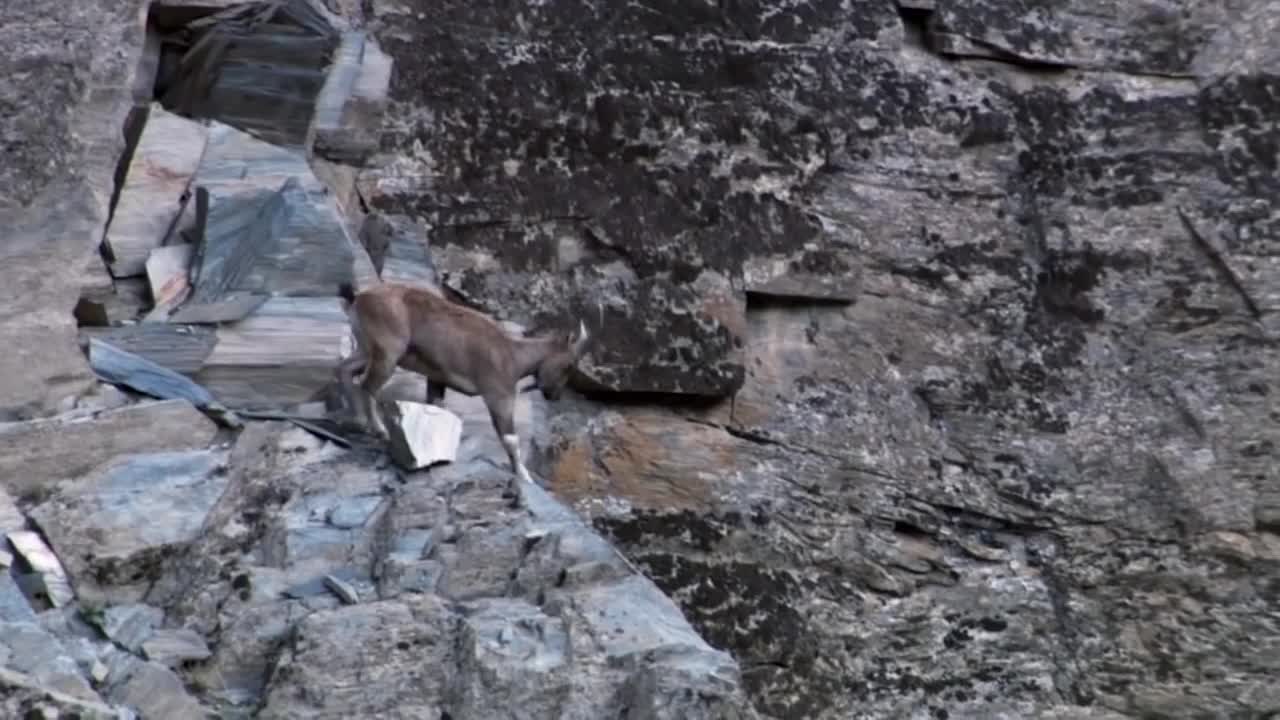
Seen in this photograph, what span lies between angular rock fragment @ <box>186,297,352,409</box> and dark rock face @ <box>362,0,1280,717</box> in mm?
1504

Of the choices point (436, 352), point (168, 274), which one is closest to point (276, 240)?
point (168, 274)

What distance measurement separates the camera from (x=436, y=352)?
9859 mm

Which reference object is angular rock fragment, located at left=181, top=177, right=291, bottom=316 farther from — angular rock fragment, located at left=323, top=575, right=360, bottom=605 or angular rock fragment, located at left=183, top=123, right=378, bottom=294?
angular rock fragment, located at left=323, top=575, right=360, bottom=605

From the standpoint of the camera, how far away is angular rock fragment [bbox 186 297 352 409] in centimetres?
957

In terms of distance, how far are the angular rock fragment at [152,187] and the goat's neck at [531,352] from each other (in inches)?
70.7

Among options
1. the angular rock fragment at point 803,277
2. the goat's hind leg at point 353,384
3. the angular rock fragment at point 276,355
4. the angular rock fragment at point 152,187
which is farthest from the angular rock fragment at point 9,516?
the angular rock fragment at point 803,277

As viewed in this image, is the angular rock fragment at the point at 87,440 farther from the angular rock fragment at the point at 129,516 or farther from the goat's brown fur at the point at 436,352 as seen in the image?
the goat's brown fur at the point at 436,352

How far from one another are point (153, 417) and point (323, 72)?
3088 mm

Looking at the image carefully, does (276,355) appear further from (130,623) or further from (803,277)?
(803,277)

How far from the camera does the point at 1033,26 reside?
12219mm

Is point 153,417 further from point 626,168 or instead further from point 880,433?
point 880,433

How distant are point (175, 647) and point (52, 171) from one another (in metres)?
2.83

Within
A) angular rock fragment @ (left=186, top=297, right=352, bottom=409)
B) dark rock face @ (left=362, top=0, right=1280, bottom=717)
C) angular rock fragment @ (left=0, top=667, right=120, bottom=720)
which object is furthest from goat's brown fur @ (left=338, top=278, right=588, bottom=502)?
angular rock fragment @ (left=0, top=667, right=120, bottom=720)

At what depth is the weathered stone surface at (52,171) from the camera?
8.98 meters
